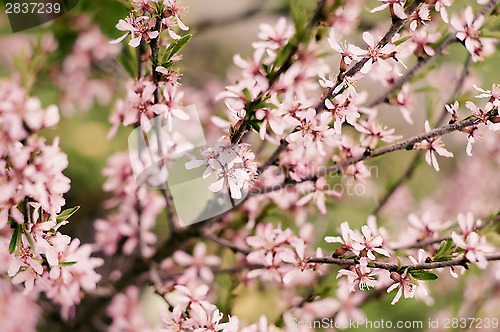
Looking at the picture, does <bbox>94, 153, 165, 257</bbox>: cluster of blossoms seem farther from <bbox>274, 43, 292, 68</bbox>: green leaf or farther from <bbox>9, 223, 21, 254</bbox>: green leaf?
<bbox>274, 43, 292, 68</bbox>: green leaf

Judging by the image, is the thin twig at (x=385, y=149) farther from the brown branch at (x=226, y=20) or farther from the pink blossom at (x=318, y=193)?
the brown branch at (x=226, y=20)

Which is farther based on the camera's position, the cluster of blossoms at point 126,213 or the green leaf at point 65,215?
the cluster of blossoms at point 126,213

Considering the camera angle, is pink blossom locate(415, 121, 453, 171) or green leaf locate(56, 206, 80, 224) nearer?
green leaf locate(56, 206, 80, 224)

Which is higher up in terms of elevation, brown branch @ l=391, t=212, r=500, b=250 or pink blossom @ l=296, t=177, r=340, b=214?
pink blossom @ l=296, t=177, r=340, b=214

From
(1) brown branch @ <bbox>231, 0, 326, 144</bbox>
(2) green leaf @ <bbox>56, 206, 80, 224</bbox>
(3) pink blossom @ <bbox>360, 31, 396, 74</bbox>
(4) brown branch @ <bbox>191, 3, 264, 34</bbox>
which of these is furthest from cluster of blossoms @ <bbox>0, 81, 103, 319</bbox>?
(4) brown branch @ <bbox>191, 3, 264, 34</bbox>

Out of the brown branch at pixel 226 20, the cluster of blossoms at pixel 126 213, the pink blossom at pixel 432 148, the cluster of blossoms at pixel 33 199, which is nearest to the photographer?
the cluster of blossoms at pixel 33 199

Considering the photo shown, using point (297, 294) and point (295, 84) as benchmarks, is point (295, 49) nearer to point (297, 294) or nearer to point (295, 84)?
point (295, 84)

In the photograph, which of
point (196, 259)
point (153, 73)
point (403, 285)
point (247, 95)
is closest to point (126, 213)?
point (196, 259)

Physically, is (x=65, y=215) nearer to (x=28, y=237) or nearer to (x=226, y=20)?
(x=28, y=237)

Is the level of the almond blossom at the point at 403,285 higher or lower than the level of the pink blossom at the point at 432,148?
lower

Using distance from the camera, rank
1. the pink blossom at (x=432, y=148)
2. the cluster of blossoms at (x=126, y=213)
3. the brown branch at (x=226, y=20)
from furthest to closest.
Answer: the brown branch at (x=226, y=20) < the cluster of blossoms at (x=126, y=213) < the pink blossom at (x=432, y=148)

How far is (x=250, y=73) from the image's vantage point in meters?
0.87

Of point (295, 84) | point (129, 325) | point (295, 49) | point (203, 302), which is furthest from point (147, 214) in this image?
point (295, 49)

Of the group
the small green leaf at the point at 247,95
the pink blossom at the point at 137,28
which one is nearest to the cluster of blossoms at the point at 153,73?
the pink blossom at the point at 137,28
